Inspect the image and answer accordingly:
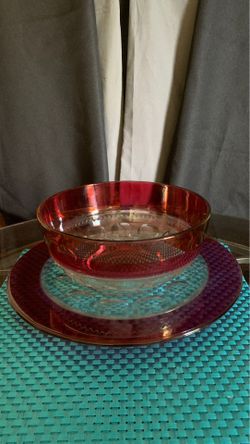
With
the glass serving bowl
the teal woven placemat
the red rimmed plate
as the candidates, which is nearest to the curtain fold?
the glass serving bowl

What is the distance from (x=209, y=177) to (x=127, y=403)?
0.92m

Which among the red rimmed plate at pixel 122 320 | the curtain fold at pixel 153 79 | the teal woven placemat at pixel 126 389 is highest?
the curtain fold at pixel 153 79

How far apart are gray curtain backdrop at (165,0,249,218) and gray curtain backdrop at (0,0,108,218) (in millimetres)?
248

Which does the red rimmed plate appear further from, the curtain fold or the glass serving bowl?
the curtain fold

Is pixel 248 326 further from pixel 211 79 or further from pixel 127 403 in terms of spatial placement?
pixel 211 79

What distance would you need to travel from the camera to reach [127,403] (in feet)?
1.39

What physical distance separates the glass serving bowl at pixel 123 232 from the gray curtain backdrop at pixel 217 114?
42 centimetres

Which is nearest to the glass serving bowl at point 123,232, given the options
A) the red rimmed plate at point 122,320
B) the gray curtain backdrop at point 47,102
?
the red rimmed plate at point 122,320

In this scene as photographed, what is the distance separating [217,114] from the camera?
3.77 feet

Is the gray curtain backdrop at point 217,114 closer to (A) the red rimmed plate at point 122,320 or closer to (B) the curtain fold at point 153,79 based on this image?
(B) the curtain fold at point 153,79

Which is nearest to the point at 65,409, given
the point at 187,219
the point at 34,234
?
the point at 187,219

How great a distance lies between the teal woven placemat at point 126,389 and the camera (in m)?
0.39

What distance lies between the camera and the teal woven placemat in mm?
394

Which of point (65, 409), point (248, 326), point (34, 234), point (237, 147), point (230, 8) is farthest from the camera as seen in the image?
point (237, 147)
